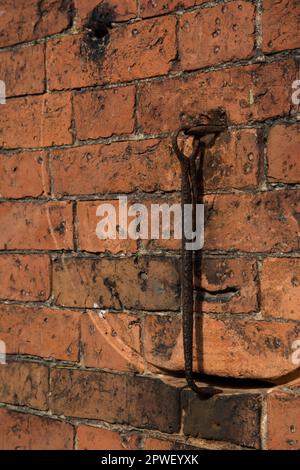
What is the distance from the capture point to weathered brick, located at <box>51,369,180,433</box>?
114 centimetres

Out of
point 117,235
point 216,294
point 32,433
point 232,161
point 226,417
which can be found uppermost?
point 232,161

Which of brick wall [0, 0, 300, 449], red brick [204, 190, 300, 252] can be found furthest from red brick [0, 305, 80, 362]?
red brick [204, 190, 300, 252]

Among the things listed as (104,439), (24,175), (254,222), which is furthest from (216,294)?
(24,175)

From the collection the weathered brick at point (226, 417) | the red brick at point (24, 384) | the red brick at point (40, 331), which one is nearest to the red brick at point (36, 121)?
the red brick at point (40, 331)

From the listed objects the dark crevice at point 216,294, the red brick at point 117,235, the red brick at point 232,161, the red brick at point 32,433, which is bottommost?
the red brick at point 32,433

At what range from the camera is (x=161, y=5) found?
1.13 m

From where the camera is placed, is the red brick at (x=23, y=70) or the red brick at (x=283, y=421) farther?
the red brick at (x=23, y=70)

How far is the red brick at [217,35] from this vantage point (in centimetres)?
104

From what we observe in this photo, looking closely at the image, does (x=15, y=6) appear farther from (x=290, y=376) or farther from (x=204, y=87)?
(x=290, y=376)

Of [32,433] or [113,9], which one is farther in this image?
[32,433]

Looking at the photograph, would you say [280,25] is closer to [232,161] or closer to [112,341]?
[232,161]

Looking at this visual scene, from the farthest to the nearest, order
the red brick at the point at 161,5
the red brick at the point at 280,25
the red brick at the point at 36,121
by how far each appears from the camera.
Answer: the red brick at the point at 36,121
the red brick at the point at 161,5
the red brick at the point at 280,25

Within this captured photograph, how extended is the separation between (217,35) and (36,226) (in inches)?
21.7

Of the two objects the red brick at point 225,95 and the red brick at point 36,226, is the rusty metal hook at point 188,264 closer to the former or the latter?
the red brick at point 225,95
